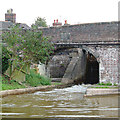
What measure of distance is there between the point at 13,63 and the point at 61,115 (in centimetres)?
1180

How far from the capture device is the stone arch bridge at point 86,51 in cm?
2328

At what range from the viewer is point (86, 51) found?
29125 mm

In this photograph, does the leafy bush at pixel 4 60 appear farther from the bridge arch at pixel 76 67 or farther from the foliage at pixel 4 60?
the bridge arch at pixel 76 67

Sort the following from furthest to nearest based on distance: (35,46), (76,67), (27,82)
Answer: (76,67)
(27,82)
(35,46)

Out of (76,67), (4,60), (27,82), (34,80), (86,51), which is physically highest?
(86,51)

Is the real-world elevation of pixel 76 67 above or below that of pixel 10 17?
below

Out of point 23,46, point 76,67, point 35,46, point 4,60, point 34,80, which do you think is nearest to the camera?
point 23,46

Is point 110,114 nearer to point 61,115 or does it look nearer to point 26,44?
point 61,115

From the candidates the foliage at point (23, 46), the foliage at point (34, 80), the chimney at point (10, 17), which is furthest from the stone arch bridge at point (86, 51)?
the chimney at point (10, 17)

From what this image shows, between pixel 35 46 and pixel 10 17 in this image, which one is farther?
pixel 10 17

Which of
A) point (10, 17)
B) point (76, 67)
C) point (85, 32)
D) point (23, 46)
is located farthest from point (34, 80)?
point (10, 17)

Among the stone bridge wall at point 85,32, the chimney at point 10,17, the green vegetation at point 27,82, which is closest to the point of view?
the green vegetation at point 27,82

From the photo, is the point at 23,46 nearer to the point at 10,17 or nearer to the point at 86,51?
the point at 86,51

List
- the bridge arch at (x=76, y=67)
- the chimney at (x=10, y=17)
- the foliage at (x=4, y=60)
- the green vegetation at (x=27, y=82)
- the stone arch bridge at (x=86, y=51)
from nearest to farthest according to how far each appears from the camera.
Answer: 1. the green vegetation at (x=27, y=82)
2. the foliage at (x=4, y=60)
3. the stone arch bridge at (x=86, y=51)
4. the bridge arch at (x=76, y=67)
5. the chimney at (x=10, y=17)
